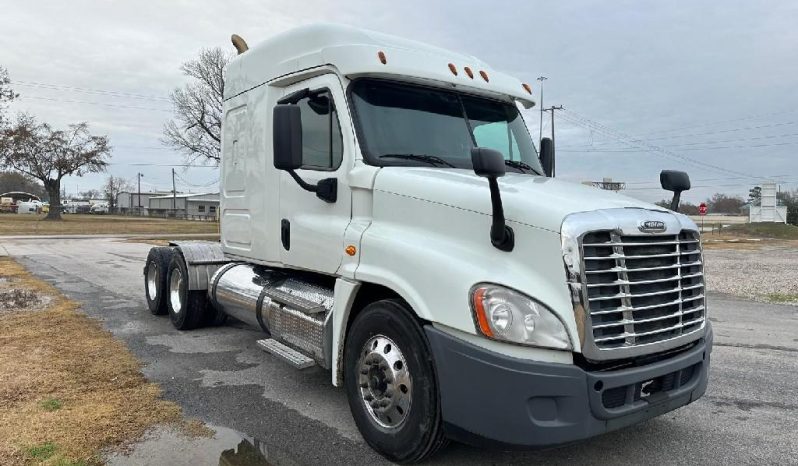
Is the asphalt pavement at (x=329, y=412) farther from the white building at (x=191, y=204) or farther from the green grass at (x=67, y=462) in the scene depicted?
the white building at (x=191, y=204)

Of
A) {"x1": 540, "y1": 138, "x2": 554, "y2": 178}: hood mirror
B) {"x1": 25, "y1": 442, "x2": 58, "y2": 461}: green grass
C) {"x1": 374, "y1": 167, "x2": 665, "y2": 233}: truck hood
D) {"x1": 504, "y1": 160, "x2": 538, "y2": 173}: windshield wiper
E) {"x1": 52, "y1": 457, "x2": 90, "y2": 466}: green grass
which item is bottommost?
{"x1": 52, "y1": 457, "x2": 90, "y2": 466}: green grass

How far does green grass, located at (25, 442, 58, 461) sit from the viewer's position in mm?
3588

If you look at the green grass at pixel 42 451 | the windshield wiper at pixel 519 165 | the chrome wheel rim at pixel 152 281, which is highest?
the windshield wiper at pixel 519 165

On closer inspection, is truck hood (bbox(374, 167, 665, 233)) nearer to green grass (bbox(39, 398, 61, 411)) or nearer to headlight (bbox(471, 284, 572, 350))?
headlight (bbox(471, 284, 572, 350))

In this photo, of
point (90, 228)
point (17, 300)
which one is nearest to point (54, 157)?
point (90, 228)

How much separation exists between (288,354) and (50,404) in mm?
1852

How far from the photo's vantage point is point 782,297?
1154cm

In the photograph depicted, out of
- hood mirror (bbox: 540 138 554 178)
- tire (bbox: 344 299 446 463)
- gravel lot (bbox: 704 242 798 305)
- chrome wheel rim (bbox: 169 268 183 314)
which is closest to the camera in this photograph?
tire (bbox: 344 299 446 463)

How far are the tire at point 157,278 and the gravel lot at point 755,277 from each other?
10767 millimetres

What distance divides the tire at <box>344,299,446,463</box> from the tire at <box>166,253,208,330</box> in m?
3.66

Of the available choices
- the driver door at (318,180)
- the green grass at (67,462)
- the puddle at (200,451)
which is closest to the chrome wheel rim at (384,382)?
the puddle at (200,451)

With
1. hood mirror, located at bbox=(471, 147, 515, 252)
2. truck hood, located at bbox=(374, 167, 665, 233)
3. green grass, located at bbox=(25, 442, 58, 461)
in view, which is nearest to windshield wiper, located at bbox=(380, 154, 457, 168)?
truck hood, located at bbox=(374, 167, 665, 233)

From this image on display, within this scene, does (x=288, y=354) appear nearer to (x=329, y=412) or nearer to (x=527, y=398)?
(x=329, y=412)

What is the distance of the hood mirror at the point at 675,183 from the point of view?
4309mm
